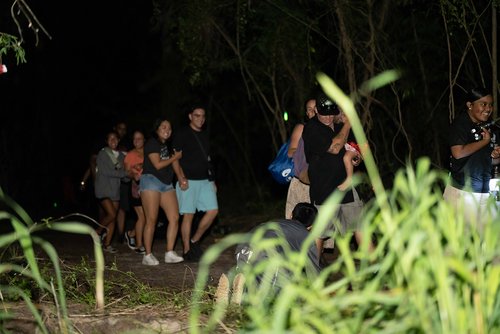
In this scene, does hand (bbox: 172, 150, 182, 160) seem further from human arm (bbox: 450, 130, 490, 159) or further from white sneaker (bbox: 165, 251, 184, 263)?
human arm (bbox: 450, 130, 490, 159)

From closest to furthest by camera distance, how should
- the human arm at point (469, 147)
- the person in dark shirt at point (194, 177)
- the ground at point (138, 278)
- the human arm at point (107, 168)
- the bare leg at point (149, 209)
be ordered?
the ground at point (138, 278), the human arm at point (469, 147), the bare leg at point (149, 209), the person in dark shirt at point (194, 177), the human arm at point (107, 168)

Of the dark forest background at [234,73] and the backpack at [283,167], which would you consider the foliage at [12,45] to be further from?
the backpack at [283,167]

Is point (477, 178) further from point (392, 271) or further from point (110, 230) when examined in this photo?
point (110, 230)

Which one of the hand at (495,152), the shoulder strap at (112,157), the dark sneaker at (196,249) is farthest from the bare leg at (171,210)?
the hand at (495,152)

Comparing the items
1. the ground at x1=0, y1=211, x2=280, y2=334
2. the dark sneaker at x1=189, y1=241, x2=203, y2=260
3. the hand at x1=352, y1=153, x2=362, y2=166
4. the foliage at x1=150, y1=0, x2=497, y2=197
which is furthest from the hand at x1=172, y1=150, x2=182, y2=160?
the foliage at x1=150, y1=0, x2=497, y2=197

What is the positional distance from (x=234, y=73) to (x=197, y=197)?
35.1ft

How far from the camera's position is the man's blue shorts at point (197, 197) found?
9578mm

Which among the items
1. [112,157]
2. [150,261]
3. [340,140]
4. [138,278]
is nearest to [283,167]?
[340,140]

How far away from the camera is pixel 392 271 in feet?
12.3

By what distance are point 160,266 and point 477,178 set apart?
140 inches

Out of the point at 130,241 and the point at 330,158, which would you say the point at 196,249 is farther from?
the point at 330,158

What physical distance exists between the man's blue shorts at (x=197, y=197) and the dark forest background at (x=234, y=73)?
1967 millimetres

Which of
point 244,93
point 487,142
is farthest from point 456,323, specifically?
point 244,93

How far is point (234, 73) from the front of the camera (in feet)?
65.7
